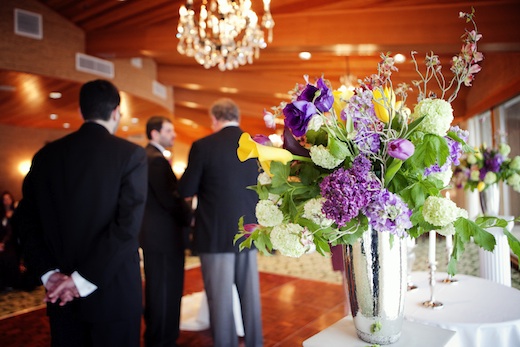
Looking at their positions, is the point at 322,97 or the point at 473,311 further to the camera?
the point at 473,311

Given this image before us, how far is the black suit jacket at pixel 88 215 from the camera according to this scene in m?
1.90

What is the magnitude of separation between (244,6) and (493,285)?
3.13 metres

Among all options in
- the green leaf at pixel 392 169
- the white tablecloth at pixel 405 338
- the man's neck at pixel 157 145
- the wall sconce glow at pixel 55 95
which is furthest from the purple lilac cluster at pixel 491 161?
the wall sconce glow at pixel 55 95

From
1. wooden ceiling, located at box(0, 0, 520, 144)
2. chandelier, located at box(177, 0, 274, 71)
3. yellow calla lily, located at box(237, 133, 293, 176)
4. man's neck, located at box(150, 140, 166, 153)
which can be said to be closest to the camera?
yellow calla lily, located at box(237, 133, 293, 176)

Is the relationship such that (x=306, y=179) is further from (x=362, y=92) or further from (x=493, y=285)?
(x=493, y=285)

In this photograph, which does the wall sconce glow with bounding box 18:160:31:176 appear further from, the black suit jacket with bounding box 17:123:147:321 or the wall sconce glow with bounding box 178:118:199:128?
the black suit jacket with bounding box 17:123:147:321

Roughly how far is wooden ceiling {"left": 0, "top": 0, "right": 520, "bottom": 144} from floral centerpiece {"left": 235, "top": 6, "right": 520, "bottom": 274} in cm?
255

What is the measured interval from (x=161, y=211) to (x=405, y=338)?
2.20m

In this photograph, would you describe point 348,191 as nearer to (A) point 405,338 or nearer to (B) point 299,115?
(B) point 299,115

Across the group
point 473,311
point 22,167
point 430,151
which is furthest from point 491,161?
point 22,167

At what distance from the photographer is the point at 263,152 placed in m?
1.16

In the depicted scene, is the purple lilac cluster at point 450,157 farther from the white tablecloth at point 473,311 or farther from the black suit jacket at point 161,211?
the black suit jacket at point 161,211

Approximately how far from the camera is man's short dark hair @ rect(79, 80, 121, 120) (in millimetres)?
1986

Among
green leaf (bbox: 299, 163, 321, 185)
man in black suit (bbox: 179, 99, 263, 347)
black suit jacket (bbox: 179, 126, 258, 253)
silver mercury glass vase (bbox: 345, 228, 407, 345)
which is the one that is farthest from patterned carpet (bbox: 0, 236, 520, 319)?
green leaf (bbox: 299, 163, 321, 185)
